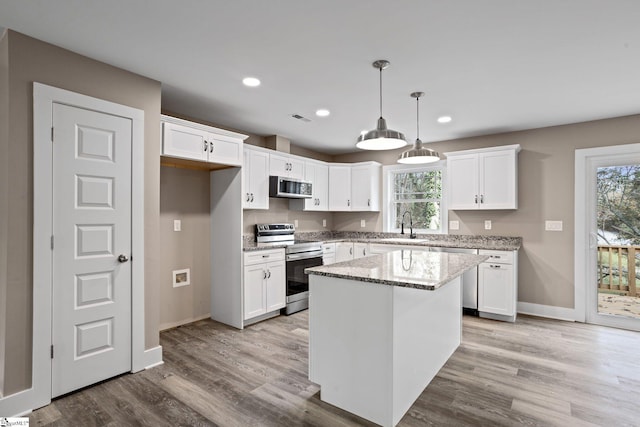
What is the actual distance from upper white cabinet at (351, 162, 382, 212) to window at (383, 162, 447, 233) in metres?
0.16

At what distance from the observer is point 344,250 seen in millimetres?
5262

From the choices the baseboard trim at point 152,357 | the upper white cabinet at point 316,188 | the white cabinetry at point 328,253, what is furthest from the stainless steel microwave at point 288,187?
the baseboard trim at point 152,357

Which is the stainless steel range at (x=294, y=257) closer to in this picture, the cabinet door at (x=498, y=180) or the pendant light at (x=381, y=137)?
the pendant light at (x=381, y=137)

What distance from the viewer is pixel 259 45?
234 centimetres

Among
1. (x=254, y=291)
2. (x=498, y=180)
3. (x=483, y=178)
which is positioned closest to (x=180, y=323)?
(x=254, y=291)

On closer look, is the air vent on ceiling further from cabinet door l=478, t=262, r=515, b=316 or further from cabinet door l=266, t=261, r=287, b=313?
cabinet door l=478, t=262, r=515, b=316

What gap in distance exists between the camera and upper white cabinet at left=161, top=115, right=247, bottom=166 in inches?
122

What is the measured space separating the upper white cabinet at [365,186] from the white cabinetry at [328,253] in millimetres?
888

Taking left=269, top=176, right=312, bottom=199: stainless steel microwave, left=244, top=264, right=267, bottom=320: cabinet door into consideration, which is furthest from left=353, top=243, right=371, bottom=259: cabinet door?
left=244, top=264, right=267, bottom=320: cabinet door

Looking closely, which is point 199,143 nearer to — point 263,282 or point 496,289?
point 263,282

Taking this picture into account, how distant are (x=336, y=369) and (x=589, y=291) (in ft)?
12.1

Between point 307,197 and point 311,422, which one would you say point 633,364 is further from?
point 307,197

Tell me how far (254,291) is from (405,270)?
86.5 inches

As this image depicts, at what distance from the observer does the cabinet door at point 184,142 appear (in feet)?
10.1
